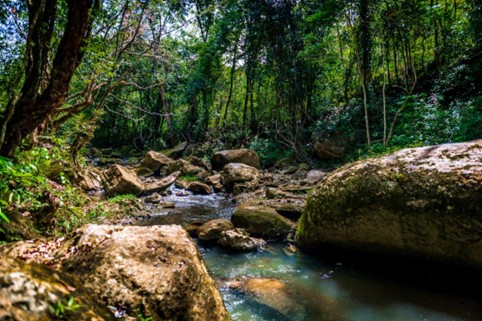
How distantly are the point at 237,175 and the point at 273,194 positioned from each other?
9.48 feet

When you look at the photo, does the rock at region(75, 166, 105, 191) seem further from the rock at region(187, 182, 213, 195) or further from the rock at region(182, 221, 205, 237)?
the rock at region(182, 221, 205, 237)

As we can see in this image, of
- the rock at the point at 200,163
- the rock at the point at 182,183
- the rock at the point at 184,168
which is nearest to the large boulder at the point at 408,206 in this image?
the rock at the point at 182,183

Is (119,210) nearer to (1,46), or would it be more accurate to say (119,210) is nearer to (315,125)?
(1,46)

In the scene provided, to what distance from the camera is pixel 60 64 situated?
3252 millimetres

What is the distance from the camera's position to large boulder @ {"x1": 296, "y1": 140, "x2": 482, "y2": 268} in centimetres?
343

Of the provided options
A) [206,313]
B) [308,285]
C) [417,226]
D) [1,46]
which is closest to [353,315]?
[308,285]

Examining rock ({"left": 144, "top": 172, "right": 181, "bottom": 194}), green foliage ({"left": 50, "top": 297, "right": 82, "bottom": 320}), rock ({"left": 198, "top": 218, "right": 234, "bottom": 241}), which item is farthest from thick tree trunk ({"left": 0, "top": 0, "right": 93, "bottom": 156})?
rock ({"left": 144, "top": 172, "right": 181, "bottom": 194})

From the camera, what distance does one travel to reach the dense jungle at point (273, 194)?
200cm

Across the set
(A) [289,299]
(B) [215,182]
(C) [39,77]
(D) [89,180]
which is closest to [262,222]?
(A) [289,299]

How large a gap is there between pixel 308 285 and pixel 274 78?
39.9ft

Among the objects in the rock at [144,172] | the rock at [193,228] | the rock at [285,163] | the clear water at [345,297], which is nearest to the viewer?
the clear water at [345,297]

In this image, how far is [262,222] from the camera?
566 centimetres

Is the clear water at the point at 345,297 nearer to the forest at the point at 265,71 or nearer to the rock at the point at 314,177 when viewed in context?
the forest at the point at 265,71

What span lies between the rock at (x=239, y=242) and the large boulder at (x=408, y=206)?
98 centimetres
